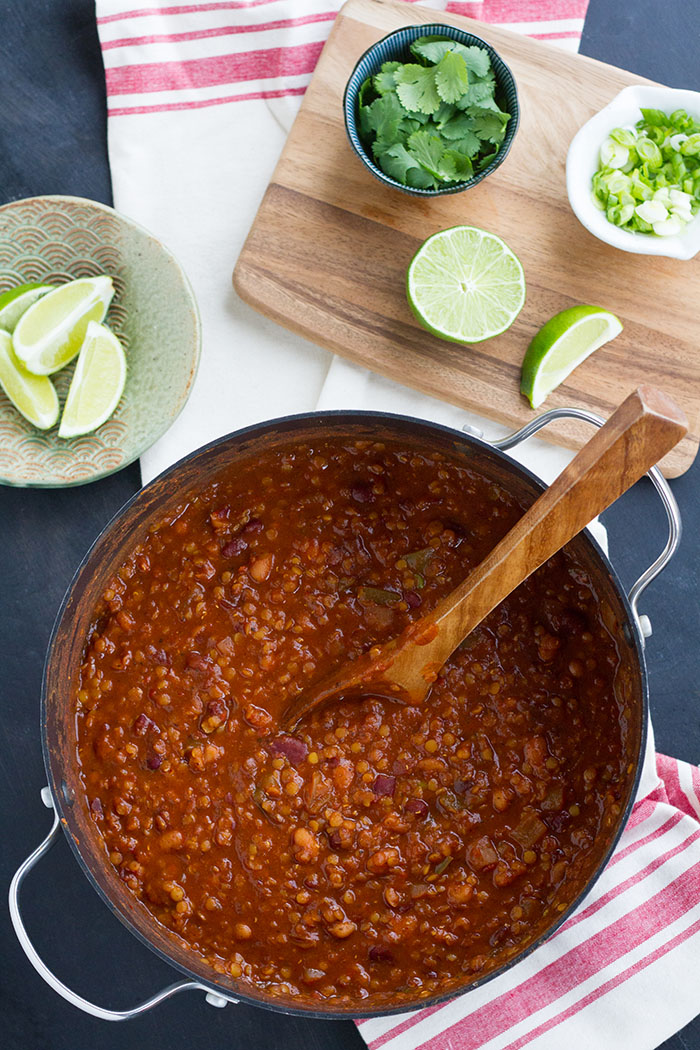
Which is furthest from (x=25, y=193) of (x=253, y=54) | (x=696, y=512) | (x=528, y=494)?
(x=696, y=512)

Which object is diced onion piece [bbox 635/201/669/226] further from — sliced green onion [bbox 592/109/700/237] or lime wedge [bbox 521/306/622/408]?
lime wedge [bbox 521/306/622/408]

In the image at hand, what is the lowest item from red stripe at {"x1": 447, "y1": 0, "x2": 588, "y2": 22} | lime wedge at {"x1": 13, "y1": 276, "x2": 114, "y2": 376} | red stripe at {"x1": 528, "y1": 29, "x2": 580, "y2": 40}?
lime wedge at {"x1": 13, "y1": 276, "x2": 114, "y2": 376}

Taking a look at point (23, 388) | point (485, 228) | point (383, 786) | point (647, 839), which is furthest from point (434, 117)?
point (647, 839)

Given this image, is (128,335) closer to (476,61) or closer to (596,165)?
(476,61)

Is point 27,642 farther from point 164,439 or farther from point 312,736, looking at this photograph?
point 312,736

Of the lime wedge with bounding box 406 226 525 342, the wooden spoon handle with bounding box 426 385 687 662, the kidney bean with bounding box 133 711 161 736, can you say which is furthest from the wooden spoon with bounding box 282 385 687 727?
the lime wedge with bounding box 406 226 525 342

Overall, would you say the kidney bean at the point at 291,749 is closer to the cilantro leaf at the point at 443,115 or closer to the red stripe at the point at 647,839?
the red stripe at the point at 647,839
